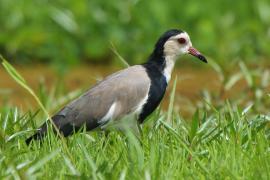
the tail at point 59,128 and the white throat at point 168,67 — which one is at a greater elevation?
the tail at point 59,128

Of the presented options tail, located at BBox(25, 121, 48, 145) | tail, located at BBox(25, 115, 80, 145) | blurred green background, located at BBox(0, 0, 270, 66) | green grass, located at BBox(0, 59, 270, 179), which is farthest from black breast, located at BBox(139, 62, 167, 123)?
blurred green background, located at BBox(0, 0, 270, 66)

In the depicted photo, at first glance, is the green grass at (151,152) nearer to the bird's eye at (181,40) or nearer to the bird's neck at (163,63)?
the bird's neck at (163,63)

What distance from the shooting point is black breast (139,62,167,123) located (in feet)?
19.5

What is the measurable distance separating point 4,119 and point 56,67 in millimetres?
3756

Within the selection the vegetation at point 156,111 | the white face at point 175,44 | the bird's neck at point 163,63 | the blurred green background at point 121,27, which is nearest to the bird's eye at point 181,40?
the white face at point 175,44

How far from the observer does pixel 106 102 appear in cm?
589

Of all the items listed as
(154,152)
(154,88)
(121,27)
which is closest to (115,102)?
(154,88)

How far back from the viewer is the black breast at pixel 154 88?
5941 millimetres

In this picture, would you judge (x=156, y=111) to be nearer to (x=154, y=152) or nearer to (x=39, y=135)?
(x=39, y=135)

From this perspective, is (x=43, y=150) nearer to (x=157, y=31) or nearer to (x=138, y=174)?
(x=138, y=174)

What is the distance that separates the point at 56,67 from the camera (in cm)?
953

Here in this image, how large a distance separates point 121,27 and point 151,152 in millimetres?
5363

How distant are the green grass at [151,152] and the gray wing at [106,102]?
→ 13cm

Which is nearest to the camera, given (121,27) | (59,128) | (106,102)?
(59,128)
